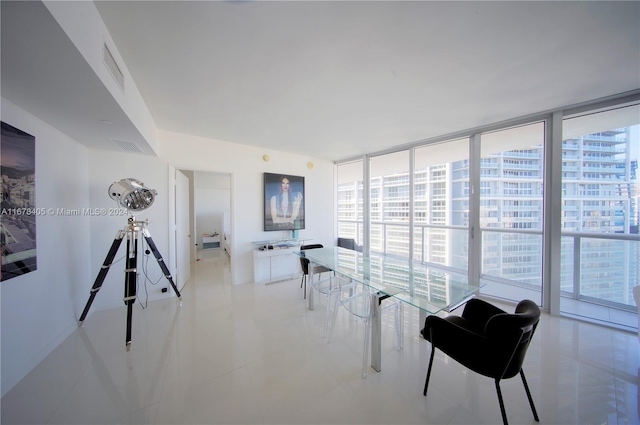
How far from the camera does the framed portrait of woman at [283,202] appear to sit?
396 centimetres

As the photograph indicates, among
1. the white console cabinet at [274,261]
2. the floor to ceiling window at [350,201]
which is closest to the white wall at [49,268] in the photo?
the white console cabinet at [274,261]

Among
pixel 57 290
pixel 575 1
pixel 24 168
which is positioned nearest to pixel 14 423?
pixel 57 290

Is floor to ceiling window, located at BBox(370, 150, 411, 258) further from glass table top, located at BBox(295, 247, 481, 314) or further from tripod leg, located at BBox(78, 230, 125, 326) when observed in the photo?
tripod leg, located at BBox(78, 230, 125, 326)

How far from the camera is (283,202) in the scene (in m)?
4.16

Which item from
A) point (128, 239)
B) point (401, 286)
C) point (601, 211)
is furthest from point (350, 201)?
point (128, 239)

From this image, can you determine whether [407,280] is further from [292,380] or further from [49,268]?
[49,268]

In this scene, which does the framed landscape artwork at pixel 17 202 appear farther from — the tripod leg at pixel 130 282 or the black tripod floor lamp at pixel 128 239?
the tripod leg at pixel 130 282

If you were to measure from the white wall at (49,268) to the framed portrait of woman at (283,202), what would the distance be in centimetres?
239

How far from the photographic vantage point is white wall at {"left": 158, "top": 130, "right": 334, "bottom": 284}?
3.19 m

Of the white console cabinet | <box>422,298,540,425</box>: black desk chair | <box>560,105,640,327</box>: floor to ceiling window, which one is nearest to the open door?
A: the white console cabinet

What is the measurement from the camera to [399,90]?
2.04 m

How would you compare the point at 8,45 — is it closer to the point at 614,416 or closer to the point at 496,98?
the point at 496,98

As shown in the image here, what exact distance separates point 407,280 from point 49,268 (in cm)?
345

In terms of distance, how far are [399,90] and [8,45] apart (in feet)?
8.56
